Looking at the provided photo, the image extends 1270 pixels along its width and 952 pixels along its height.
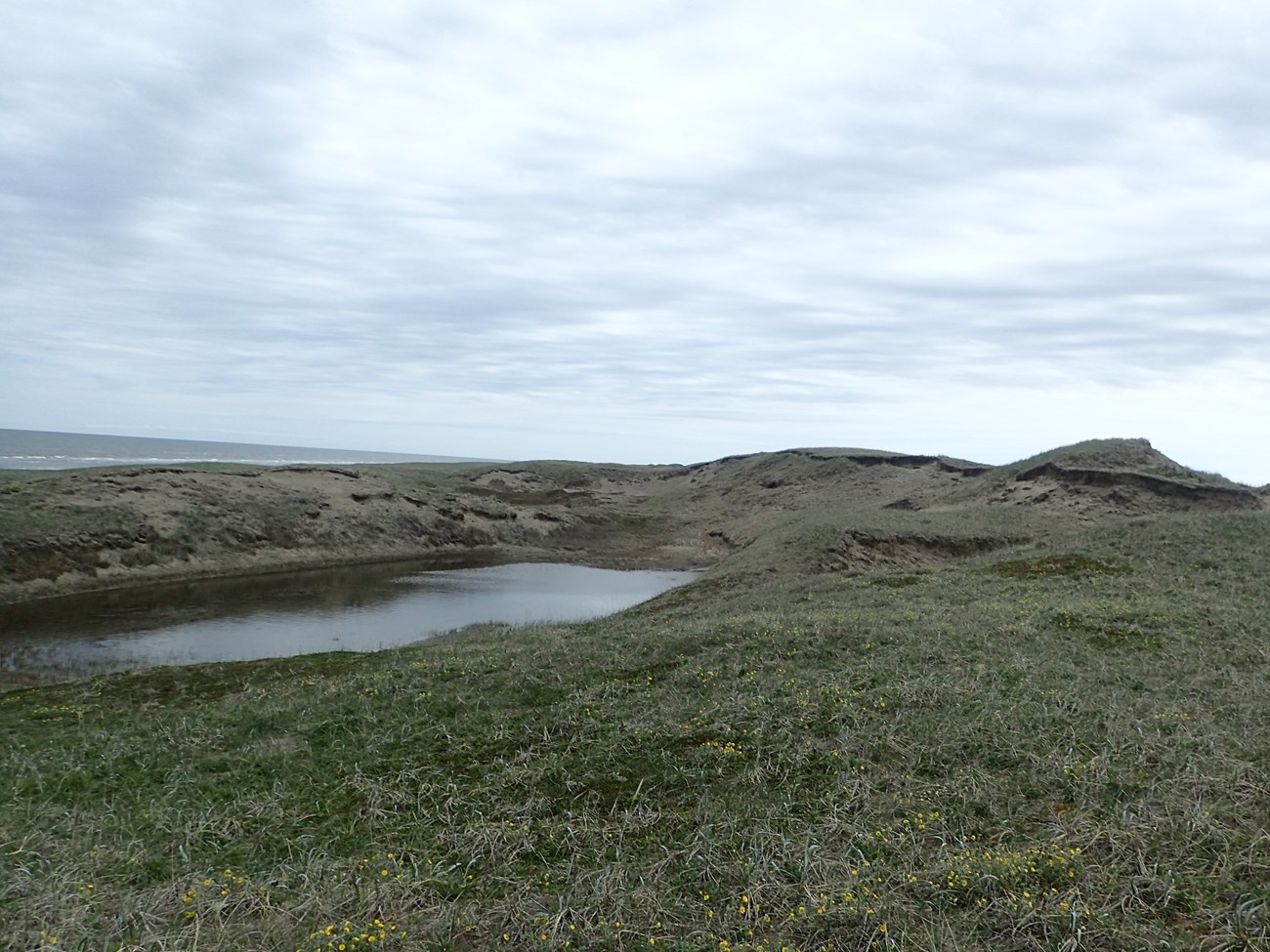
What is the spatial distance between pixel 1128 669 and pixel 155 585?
147 feet

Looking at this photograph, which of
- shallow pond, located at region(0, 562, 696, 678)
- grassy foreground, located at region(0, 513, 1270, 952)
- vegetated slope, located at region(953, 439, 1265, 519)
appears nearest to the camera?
grassy foreground, located at region(0, 513, 1270, 952)

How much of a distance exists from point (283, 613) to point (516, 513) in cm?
3582

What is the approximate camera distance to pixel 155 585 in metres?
43.6

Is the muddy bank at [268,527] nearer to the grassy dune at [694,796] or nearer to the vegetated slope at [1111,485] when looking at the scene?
the grassy dune at [694,796]

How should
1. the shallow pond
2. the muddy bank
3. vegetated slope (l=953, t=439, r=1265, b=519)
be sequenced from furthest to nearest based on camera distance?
vegetated slope (l=953, t=439, r=1265, b=519), the muddy bank, the shallow pond

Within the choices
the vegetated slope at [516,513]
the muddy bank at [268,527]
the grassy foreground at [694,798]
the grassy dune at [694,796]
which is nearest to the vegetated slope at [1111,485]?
the vegetated slope at [516,513]

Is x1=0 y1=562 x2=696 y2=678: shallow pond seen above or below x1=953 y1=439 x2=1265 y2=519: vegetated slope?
below

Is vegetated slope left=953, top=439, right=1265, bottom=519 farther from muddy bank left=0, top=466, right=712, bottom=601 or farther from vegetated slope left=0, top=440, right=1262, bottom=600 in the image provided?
muddy bank left=0, top=466, right=712, bottom=601

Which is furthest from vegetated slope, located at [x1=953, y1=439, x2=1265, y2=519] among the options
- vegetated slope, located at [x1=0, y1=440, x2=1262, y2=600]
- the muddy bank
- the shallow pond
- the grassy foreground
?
the grassy foreground

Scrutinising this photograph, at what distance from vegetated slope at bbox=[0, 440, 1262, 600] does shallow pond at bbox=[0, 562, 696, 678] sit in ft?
12.3

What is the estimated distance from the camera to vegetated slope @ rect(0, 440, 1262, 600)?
147ft

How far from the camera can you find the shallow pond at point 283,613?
30.2m

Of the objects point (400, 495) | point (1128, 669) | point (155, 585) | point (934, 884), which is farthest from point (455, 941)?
point (400, 495)

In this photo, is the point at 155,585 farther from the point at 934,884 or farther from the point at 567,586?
the point at 934,884
